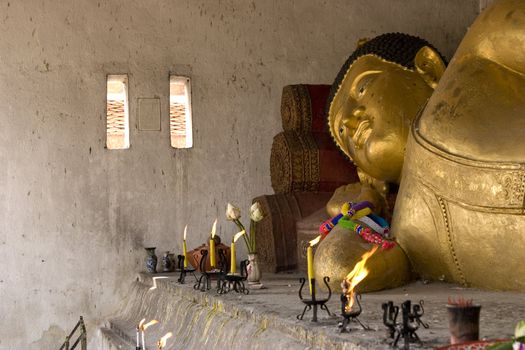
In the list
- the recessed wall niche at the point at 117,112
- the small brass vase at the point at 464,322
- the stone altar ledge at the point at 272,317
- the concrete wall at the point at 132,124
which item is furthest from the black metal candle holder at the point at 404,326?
the recessed wall niche at the point at 117,112

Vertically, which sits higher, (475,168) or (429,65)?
(429,65)

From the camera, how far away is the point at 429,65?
5102 millimetres

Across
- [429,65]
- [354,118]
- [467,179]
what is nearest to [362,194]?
Result: [354,118]

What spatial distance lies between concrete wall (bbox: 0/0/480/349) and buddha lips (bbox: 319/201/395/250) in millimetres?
1980

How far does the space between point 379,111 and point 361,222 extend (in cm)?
62

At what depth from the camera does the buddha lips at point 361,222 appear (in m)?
4.50

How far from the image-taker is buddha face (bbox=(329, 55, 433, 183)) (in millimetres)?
4934

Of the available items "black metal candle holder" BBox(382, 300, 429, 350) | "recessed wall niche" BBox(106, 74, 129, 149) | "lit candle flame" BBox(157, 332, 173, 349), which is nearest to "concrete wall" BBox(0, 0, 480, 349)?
"recessed wall niche" BBox(106, 74, 129, 149)

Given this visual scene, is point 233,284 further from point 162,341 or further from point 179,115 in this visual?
point 179,115


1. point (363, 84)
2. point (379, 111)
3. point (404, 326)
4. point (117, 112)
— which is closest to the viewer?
point (404, 326)

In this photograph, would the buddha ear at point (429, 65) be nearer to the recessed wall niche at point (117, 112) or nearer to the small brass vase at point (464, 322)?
the recessed wall niche at point (117, 112)

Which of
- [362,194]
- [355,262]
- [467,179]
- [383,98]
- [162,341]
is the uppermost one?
[383,98]

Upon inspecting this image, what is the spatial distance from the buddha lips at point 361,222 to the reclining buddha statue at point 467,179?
8 centimetres

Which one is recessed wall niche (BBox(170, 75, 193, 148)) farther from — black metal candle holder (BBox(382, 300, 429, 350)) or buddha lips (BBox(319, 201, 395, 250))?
black metal candle holder (BBox(382, 300, 429, 350))
